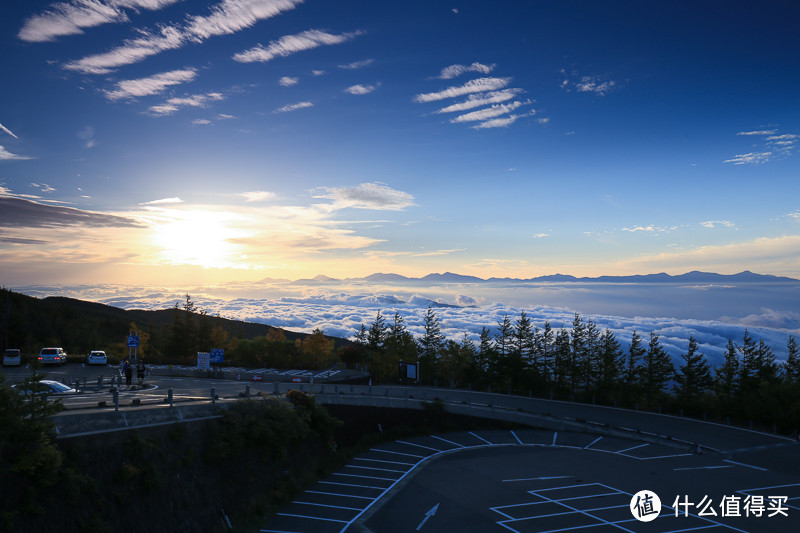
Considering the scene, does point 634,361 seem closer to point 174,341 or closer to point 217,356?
point 217,356

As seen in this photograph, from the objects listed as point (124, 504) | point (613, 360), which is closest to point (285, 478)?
point (124, 504)

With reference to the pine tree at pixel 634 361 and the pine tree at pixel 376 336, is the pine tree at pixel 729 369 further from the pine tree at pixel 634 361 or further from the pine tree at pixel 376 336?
the pine tree at pixel 376 336

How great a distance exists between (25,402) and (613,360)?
65292 mm

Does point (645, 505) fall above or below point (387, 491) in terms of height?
above

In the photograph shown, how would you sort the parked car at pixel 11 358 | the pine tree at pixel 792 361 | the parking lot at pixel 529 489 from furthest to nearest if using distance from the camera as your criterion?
1. the pine tree at pixel 792 361
2. the parked car at pixel 11 358
3. the parking lot at pixel 529 489

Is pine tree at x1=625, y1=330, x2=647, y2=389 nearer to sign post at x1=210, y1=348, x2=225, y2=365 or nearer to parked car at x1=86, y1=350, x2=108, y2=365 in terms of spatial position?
sign post at x1=210, y1=348, x2=225, y2=365

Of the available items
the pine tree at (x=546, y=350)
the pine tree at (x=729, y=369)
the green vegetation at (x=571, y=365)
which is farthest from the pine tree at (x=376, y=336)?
the pine tree at (x=729, y=369)

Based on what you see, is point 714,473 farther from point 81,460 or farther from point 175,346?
point 175,346

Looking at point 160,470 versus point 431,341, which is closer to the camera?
point 160,470

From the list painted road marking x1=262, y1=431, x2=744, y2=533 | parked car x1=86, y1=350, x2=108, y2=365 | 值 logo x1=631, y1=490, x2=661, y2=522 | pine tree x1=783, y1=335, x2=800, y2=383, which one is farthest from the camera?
pine tree x1=783, y1=335, x2=800, y2=383

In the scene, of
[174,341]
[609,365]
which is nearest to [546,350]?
[609,365]

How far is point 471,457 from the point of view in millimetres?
26734

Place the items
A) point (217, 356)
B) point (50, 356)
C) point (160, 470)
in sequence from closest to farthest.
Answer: point (160, 470) → point (217, 356) → point (50, 356)

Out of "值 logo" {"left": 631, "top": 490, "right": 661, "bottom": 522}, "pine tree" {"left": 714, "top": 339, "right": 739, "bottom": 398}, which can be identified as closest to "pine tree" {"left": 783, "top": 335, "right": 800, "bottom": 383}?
"pine tree" {"left": 714, "top": 339, "right": 739, "bottom": 398}
